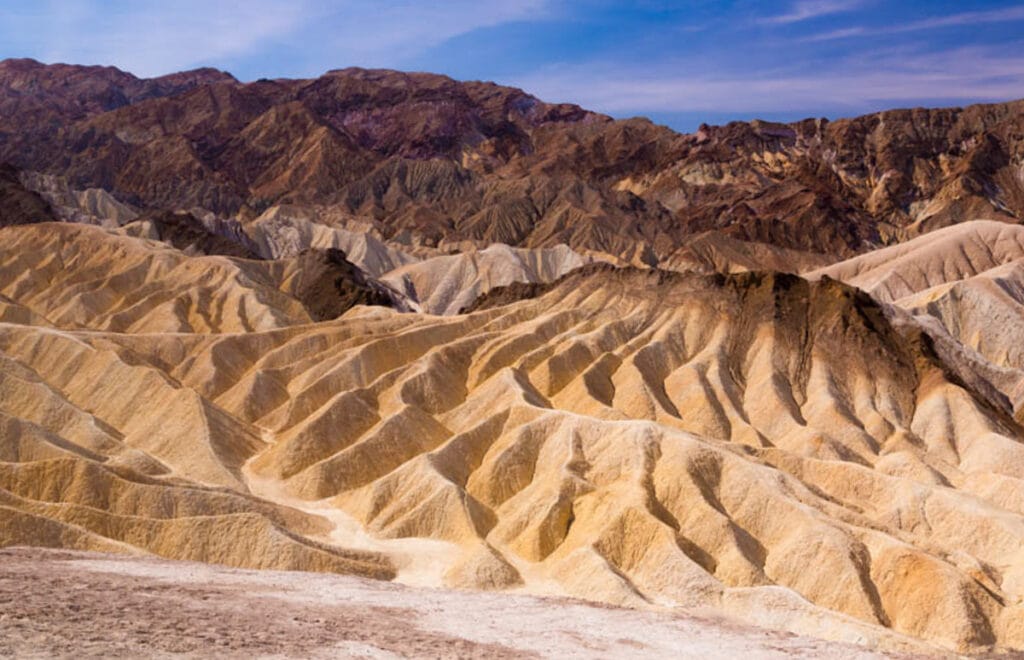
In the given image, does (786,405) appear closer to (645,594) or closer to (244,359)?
(645,594)

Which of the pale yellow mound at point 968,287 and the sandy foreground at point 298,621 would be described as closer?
the sandy foreground at point 298,621

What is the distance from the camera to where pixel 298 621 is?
36.9m

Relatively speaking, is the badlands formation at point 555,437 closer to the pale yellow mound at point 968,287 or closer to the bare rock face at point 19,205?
the pale yellow mound at point 968,287

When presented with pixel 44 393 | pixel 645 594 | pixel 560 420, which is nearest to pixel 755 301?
pixel 560 420

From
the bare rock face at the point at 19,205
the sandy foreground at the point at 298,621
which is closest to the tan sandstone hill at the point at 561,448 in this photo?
the sandy foreground at the point at 298,621

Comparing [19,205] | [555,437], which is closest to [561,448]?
[555,437]

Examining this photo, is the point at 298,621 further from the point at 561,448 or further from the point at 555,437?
the point at 555,437

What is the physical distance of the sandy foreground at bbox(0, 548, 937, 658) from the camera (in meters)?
32.4

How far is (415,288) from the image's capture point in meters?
178

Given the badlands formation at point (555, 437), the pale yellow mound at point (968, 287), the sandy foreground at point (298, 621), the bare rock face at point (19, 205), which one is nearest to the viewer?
the sandy foreground at point (298, 621)

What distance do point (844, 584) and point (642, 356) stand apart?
41.7 metres

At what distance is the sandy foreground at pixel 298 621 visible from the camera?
32.4 m

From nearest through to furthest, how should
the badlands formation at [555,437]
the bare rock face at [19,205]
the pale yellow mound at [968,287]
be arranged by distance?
1. the badlands formation at [555,437]
2. the pale yellow mound at [968,287]
3. the bare rock face at [19,205]

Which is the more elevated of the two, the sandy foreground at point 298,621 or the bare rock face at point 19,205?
the bare rock face at point 19,205
